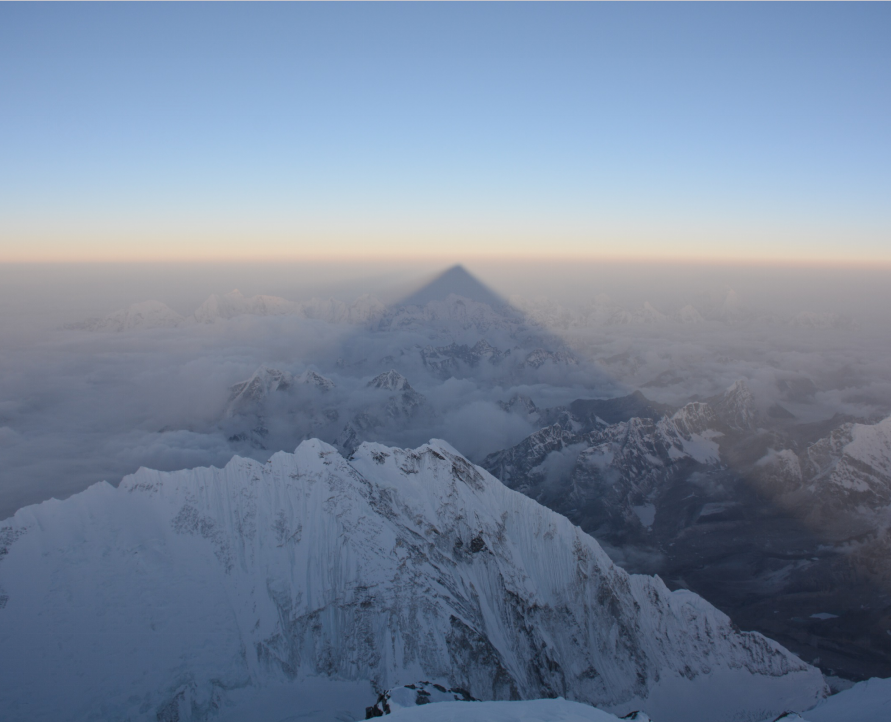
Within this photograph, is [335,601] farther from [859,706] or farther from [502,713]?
[859,706]

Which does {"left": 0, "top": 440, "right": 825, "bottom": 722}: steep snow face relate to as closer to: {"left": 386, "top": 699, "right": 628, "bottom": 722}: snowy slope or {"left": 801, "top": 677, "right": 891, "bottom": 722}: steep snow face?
{"left": 801, "top": 677, "right": 891, "bottom": 722}: steep snow face

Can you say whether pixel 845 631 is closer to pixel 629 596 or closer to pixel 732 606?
pixel 732 606

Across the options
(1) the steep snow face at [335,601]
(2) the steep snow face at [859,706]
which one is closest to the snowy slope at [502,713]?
(1) the steep snow face at [335,601]

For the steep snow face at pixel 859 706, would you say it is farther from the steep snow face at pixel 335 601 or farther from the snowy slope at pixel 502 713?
the snowy slope at pixel 502 713

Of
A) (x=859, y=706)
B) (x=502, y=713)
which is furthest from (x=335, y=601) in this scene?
(x=859, y=706)

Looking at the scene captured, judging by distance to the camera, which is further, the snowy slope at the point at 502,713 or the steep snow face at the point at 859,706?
the steep snow face at the point at 859,706

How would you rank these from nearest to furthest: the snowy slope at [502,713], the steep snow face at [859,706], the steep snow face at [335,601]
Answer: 1. the snowy slope at [502,713]
2. the steep snow face at [335,601]
3. the steep snow face at [859,706]

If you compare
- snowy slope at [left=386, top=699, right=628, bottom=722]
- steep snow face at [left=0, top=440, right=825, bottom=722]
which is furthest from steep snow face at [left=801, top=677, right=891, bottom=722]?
snowy slope at [left=386, top=699, right=628, bottom=722]

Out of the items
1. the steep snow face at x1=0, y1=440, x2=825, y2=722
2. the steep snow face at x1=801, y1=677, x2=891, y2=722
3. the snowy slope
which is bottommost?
the steep snow face at x1=801, y1=677, x2=891, y2=722
